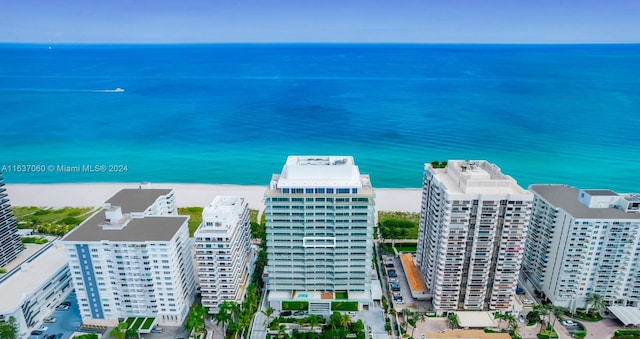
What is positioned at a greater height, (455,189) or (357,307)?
(455,189)

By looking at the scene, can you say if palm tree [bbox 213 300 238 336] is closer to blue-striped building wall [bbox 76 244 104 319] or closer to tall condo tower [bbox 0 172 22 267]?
blue-striped building wall [bbox 76 244 104 319]

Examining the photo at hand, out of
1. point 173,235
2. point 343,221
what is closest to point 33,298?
point 173,235

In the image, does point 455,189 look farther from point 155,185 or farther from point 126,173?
point 126,173

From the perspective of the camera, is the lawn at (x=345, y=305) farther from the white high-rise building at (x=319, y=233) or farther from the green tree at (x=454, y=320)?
the green tree at (x=454, y=320)

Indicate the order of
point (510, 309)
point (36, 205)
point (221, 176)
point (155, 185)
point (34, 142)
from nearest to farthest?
point (510, 309)
point (36, 205)
point (155, 185)
point (221, 176)
point (34, 142)

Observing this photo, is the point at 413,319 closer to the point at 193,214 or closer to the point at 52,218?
the point at 193,214

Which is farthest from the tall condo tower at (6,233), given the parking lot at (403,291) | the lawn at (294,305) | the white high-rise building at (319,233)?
the parking lot at (403,291)

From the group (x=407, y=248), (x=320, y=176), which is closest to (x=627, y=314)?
(x=407, y=248)
